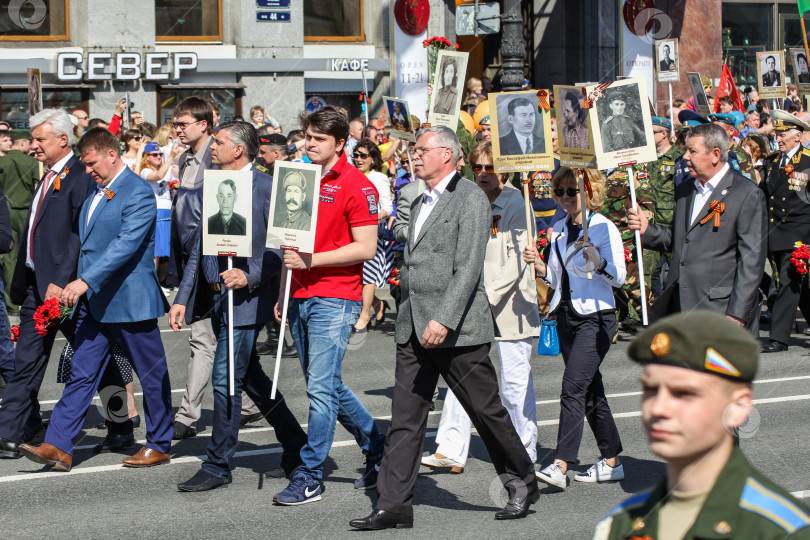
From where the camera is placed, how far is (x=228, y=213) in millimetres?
6254

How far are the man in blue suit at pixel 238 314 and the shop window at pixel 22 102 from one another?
15720 millimetres

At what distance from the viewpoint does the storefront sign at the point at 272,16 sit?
2209cm

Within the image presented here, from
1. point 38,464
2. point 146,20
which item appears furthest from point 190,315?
point 146,20

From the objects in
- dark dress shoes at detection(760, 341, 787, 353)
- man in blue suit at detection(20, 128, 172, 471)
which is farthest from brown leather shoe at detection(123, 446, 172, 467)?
dark dress shoes at detection(760, 341, 787, 353)

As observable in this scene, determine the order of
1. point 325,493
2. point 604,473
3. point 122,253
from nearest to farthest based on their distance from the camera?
point 325,493
point 604,473
point 122,253

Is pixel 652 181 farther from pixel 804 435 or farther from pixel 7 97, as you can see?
pixel 7 97

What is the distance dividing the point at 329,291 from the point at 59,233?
219 cm

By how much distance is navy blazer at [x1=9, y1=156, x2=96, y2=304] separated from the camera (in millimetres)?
7074

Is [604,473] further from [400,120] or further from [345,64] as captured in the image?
[345,64]

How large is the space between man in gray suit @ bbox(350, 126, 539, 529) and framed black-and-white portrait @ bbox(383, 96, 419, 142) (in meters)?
5.97

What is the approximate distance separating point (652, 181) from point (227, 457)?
6348 mm

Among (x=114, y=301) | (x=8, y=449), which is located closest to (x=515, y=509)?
(x=114, y=301)

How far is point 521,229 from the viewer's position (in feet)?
21.7

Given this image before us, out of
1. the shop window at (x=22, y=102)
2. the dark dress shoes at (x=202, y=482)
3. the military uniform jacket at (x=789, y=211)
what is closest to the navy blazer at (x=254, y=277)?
the dark dress shoes at (x=202, y=482)
